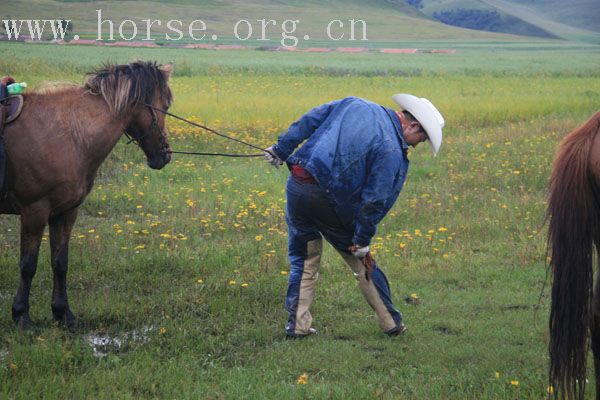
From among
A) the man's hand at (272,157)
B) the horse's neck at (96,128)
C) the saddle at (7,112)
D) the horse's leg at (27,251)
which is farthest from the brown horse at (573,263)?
the saddle at (7,112)

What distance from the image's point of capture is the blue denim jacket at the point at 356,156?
5520 millimetres

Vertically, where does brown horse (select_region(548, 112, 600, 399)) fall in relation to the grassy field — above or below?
above

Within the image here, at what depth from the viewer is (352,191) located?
5.68 m

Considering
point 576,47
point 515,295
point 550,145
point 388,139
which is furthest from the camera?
point 576,47

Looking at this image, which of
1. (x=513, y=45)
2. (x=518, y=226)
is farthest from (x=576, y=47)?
(x=518, y=226)

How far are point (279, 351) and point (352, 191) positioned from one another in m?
1.27

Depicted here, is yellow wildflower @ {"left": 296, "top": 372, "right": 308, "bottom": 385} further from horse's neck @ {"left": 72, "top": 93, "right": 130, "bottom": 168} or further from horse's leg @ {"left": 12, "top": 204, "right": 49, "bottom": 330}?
horse's neck @ {"left": 72, "top": 93, "right": 130, "bottom": 168}

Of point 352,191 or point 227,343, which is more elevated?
point 352,191

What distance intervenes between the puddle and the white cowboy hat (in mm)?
2541

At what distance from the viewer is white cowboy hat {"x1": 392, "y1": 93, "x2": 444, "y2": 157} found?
5.54 metres

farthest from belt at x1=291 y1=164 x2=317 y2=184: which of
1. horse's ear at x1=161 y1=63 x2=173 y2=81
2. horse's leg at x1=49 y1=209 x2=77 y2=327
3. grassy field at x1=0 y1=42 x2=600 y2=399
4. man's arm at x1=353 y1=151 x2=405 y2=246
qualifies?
horse's leg at x1=49 y1=209 x2=77 y2=327

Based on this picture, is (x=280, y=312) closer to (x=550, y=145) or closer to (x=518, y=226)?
(x=518, y=226)

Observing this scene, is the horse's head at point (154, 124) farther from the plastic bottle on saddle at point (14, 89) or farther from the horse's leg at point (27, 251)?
the horse's leg at point (27, 251)

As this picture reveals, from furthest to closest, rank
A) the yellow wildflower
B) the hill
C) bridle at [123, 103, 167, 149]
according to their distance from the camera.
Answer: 1. the hill
2. bridle at [123, 103, 167, 149]
3. the yellow wildflower
